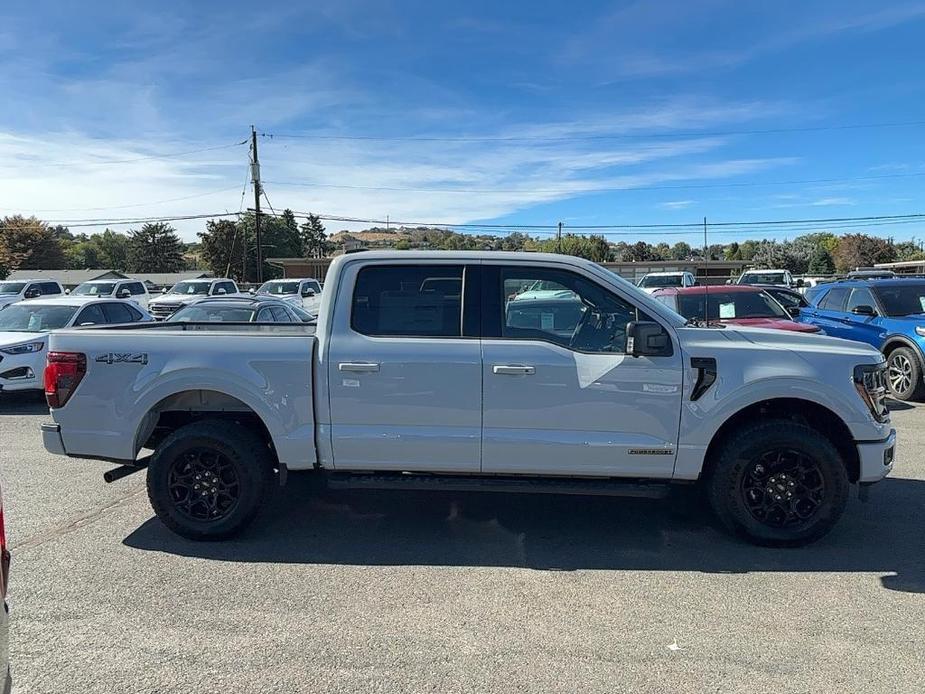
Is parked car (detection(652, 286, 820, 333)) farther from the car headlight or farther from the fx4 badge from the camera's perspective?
the car headlight

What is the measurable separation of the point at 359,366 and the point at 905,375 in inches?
351

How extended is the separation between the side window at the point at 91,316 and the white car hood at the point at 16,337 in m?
0.74

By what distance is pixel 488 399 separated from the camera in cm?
436

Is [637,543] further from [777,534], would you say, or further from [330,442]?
[330,442]

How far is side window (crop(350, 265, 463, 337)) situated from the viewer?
4508mm

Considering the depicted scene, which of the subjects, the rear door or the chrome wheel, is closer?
the rear door

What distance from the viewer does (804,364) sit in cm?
432

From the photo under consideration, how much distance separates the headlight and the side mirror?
1.28 metres

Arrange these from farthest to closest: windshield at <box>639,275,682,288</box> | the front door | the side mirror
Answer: windshield at <box>639,275,682,288</box> → the front door → the side mirror

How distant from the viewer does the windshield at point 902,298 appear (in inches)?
396

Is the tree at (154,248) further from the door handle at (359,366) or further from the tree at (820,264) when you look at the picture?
the door handle at (359,366)

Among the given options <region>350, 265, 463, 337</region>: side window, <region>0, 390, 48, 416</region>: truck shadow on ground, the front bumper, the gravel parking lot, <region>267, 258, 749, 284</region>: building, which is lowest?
<region>0, 390, 48, 416</region>: truck shadow on ground

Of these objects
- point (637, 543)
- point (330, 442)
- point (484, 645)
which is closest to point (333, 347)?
point (330, 442)

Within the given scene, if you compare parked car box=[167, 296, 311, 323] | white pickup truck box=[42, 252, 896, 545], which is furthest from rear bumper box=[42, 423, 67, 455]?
parked car box=[167, 296, 311, 323]
